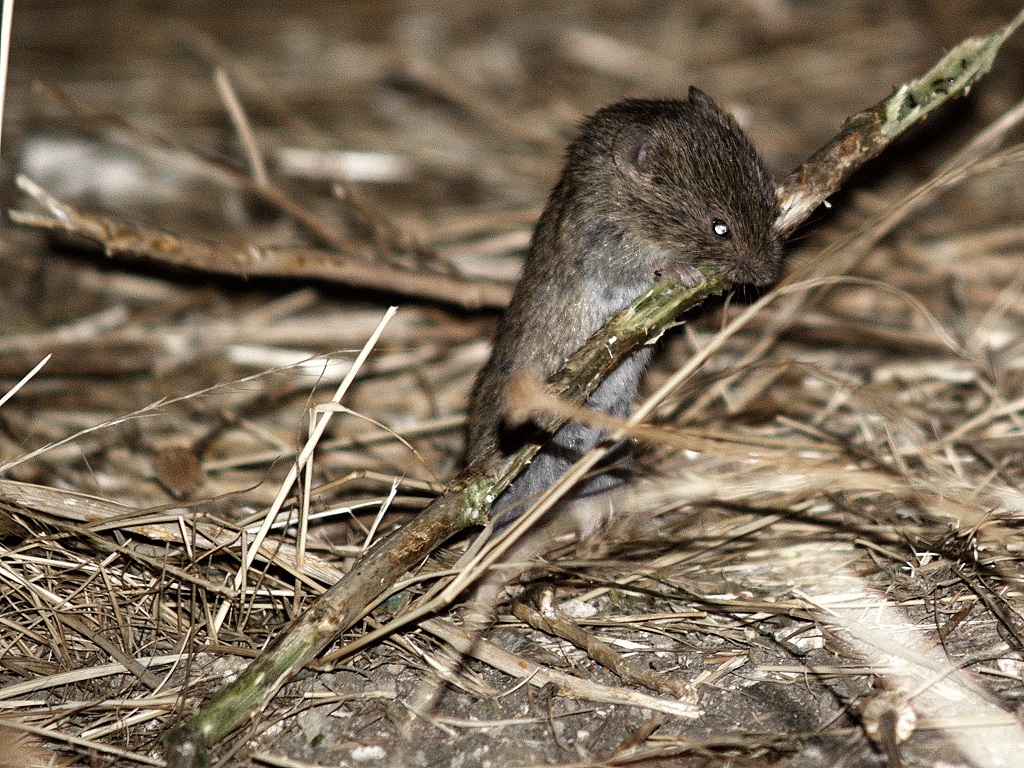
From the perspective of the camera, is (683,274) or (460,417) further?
(460,417)

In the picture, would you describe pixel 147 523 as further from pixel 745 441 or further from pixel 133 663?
pixel 745 441

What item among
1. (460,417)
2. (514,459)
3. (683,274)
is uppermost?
(683,274)

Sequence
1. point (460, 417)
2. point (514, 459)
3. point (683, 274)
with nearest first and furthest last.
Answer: point (514, 459) → point (683, 274) → point (460, 417)

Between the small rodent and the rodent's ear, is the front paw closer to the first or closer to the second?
the small rodent

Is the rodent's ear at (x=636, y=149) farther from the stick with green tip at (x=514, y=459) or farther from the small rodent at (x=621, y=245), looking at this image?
the stick with green tip at (x=514, y=459)

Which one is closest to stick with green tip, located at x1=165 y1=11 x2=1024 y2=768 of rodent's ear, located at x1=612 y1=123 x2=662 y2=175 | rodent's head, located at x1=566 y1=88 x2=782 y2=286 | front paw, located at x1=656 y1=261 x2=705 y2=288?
front paw, located at x1=656 y1=261 x2=705 y2=288

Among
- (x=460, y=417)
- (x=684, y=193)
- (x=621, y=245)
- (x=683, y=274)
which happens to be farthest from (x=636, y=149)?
(x=460, y=417)

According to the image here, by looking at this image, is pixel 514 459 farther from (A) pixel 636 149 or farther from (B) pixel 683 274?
(A) pixel 636 149

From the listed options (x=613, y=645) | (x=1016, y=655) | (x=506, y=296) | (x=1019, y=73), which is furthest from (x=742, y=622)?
(x=1019, y=73)

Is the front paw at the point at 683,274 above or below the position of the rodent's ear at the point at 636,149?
below

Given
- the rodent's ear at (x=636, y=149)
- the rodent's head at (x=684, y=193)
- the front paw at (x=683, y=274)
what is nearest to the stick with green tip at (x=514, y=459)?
the front paw at (x=683, y=274)
